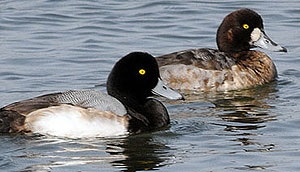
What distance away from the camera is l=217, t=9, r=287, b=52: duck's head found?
13.5 metres

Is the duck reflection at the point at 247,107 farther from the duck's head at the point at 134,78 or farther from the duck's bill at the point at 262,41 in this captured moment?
the duck's head at the point at 134,78

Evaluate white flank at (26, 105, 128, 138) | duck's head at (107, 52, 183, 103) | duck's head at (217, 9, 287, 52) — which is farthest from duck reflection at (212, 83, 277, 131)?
white flank at (26, 105, 128, 138)

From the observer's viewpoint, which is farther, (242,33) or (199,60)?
(242,33)

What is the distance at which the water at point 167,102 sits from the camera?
926 cm

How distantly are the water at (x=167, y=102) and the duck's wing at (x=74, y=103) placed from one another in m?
0.27

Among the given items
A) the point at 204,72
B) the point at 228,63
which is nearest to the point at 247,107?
the point at 204,72

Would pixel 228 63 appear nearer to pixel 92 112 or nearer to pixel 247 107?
pixel 247 107

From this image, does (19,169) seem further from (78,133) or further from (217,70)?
(217,70)

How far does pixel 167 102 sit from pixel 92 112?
7.16 ft

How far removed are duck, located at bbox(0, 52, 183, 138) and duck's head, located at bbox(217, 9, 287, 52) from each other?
3.20 m

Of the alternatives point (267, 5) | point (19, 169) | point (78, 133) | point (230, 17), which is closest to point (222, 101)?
point (230, 17)

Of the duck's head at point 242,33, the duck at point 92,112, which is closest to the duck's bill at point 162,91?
the duck at point 92,112

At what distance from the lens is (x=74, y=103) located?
9945 millimetres

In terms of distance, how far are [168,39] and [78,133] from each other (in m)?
6.22
